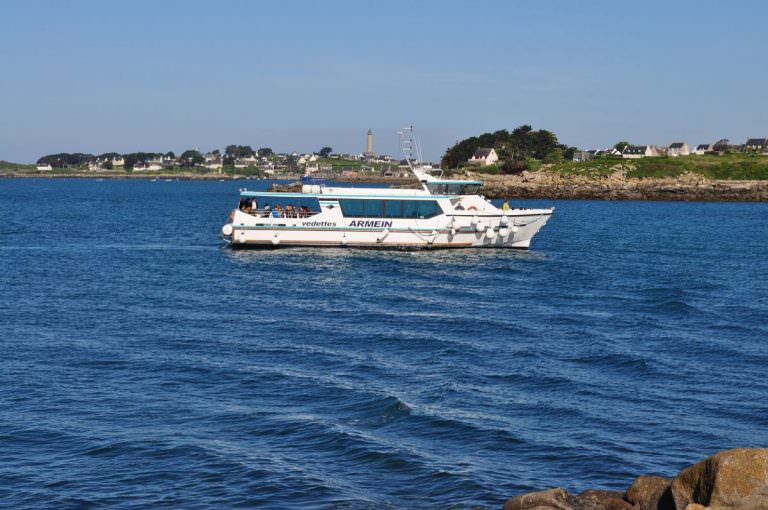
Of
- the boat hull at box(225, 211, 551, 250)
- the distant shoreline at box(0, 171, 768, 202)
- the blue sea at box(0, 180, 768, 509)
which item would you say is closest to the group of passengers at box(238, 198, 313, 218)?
the boat hull at box(225, 211, 551, 250)

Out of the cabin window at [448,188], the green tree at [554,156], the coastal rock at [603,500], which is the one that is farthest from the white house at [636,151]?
the coastal rock at [603,500]

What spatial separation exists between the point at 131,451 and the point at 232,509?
354 centimetres

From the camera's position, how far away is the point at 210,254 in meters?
52.8

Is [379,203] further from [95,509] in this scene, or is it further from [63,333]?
[95,509]

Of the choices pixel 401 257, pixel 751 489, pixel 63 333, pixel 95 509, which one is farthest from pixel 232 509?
pixel 401 257

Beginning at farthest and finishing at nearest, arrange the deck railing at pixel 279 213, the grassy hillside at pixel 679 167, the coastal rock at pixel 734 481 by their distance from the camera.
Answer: the grassy hillside at pixel 679 167 < the deck railing at pixel 279 213 < the coastal rock at pixel 734 481

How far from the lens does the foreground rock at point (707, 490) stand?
36.1ft

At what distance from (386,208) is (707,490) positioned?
133 feet

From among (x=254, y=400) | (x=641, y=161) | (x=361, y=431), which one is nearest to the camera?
(x=361, y=431)

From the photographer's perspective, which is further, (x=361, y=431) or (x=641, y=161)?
(x=641, y=161)

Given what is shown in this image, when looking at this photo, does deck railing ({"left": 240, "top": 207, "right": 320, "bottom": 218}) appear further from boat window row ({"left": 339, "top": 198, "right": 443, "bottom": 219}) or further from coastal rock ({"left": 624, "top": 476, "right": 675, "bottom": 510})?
coastal rock ({"left": 624, "top": 476, "right": 675, "bottom": 510})

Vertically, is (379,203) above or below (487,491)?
above

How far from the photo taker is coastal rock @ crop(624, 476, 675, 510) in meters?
12.5

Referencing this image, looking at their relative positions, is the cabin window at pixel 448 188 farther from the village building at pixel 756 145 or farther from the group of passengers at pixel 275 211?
the village building at pixel 756 145
